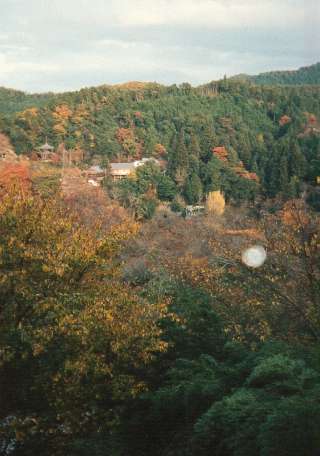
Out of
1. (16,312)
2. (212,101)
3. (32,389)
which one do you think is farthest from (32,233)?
(212,101)

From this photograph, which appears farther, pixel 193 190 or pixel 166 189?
pixel 193 190

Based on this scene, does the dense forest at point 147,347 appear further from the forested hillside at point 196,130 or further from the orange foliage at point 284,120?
the orange foliage at point 284,120

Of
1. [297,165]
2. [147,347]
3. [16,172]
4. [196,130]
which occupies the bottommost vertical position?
[147,347]

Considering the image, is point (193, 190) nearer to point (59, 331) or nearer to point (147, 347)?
point (147, 347)

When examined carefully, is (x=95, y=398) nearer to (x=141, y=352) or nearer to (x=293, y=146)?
(x=141, y=352)

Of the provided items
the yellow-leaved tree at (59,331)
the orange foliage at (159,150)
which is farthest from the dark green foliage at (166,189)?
the yellow-leaved tree at (59,331)

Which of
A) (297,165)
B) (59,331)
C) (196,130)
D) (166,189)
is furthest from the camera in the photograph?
(196,130)

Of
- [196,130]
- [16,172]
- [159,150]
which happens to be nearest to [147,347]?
[16,172]

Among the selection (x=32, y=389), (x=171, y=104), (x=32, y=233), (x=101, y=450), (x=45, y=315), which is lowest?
(x=101, y=450)

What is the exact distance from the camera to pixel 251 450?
26.1 ft

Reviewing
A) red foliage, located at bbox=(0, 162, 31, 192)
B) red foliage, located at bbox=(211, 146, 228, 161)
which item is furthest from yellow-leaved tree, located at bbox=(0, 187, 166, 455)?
red foliage, located at bbox=(211, 146, 228, 161)

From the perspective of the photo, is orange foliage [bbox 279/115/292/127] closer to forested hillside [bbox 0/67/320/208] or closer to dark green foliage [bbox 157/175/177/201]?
forested hillside [bbox 0/67/320/208]

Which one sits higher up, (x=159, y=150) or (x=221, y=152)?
(x=159, y=150)

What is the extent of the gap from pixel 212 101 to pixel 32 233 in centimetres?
14371
